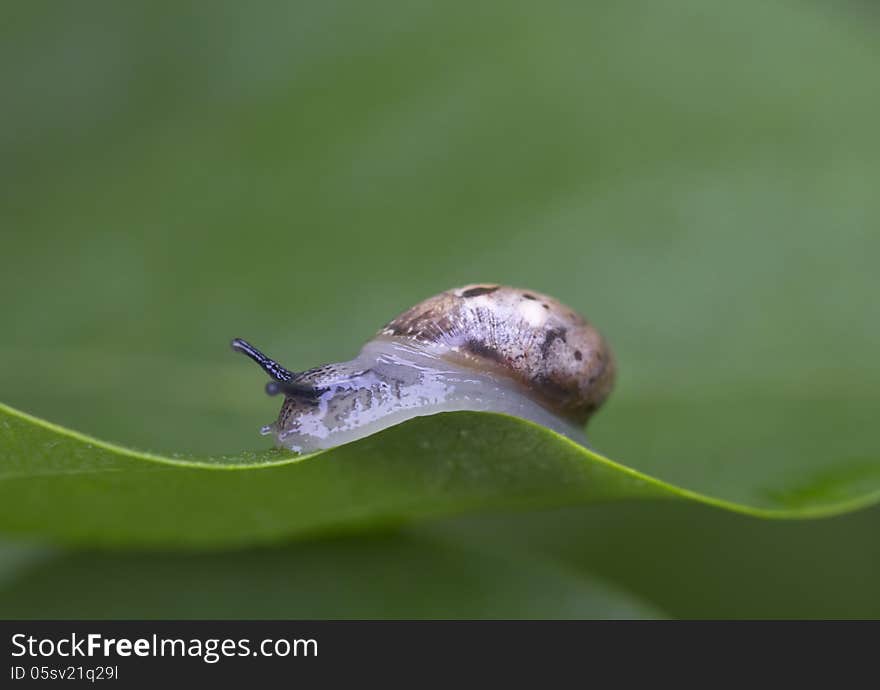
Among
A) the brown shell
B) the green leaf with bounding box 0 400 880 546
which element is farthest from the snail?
the green leaf with bounding box 0 400 880 546

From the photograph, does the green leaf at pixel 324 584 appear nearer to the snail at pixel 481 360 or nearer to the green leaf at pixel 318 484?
the green leaf at pixel 318 484

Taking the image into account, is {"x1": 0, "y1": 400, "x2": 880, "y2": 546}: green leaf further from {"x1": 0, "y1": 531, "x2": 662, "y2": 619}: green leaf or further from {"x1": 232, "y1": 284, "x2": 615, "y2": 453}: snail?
{"x1": 232, "y1": 284, "x2": 615, "y2": 453}: snail

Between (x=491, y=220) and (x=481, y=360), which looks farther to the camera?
(x=491, y=220)

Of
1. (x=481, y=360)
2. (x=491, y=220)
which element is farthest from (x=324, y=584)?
(x=491, y=220)

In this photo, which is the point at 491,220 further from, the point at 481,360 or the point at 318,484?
the point at 318,484
